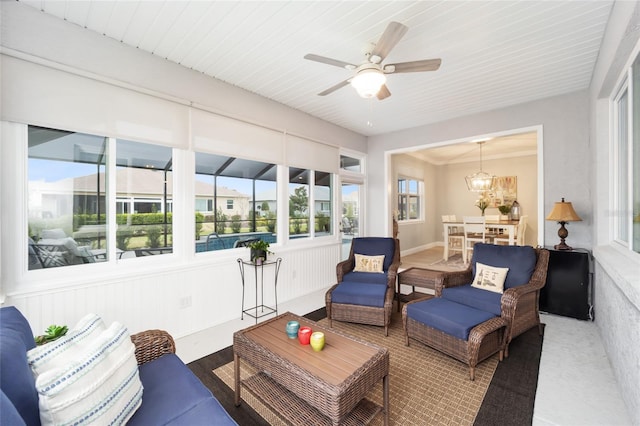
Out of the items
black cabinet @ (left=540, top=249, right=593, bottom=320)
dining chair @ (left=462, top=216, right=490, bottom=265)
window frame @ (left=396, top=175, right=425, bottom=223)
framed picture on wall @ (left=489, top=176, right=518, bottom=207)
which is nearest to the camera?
black cabinet @ (left=540, top=249, right=593, bottom=320)

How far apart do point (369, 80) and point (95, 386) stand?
235cm

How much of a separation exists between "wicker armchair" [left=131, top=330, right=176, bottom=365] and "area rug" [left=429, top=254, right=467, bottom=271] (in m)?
5.30

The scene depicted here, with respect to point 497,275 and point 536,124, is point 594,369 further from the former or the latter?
point 536,124

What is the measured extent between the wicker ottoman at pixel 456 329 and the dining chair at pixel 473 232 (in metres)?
3.91

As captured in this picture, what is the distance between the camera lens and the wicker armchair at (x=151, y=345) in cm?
163

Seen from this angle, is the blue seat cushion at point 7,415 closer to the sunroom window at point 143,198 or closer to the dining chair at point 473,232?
the sunroom window at point 143,198

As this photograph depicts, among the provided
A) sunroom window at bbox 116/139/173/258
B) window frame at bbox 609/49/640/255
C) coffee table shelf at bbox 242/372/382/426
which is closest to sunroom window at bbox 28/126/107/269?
sunroom window at bbox 116/139/173/258

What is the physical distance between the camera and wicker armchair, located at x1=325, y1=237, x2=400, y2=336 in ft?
9.67

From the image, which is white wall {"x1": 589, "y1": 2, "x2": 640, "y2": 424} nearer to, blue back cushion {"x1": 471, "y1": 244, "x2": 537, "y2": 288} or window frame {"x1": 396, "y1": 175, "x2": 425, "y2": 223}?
blue back cushion {"x1": 471, "y1": 244, "x2": 537, "y2": 288}

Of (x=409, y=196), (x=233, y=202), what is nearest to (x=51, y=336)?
(x=233, y=202)

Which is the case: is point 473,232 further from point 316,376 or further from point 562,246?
point 316,376

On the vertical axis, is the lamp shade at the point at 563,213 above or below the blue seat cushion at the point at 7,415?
above

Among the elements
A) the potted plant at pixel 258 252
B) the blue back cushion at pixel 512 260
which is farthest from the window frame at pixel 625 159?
the potted plant at pixel 258 252

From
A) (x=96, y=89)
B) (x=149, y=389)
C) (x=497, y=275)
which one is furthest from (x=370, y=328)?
(x=96, y=89)
